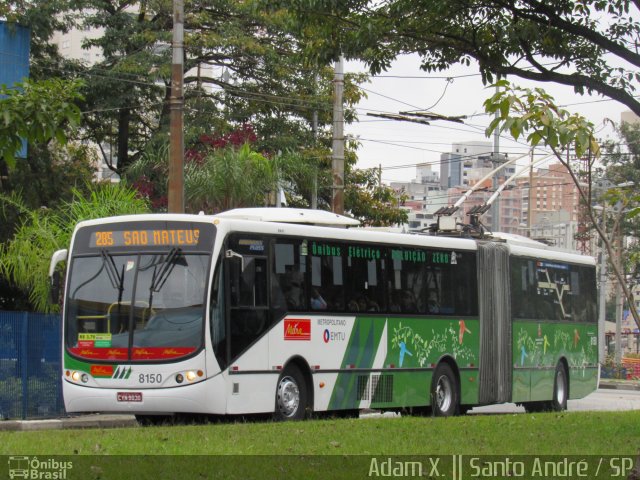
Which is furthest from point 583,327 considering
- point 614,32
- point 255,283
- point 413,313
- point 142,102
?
point 142,102

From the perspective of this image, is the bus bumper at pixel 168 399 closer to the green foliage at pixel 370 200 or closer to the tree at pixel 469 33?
the tree at pixel 469 33

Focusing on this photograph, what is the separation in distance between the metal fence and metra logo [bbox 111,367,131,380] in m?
→ 4.26

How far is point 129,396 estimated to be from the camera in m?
15.8

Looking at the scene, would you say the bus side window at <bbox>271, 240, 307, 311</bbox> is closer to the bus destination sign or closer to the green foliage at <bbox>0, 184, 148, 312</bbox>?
the bus destination sign

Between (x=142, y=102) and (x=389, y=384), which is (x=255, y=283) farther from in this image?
(x=142, y=102)

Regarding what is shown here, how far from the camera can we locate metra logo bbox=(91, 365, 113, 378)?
632 inches

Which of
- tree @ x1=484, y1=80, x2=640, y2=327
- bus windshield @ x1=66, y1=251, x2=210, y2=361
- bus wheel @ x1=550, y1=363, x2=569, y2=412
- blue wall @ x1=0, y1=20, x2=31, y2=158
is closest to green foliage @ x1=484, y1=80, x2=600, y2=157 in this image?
tree @ x1=484, y1=80, x2=640, y2=327

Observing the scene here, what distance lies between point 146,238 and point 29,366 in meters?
4.75

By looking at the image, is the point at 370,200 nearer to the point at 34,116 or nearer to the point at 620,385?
the point at 620,385

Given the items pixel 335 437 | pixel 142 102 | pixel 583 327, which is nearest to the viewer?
pixel 335 437

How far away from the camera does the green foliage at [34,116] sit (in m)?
11.8

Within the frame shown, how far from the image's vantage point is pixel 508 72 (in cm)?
1380

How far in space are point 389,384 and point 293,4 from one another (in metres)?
7.19

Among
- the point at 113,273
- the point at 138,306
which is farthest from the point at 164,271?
the point at 113,273
